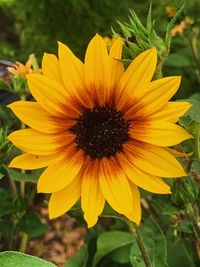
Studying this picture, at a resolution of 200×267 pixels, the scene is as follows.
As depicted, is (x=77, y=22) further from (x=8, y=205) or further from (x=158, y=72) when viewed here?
(x=158, y=72)

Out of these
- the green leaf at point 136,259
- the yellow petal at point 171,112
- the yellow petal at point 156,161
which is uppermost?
the yellow petal at point 171,112

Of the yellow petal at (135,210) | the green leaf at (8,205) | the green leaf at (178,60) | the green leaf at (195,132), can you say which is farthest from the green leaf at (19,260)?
the green leaf at (178,60)

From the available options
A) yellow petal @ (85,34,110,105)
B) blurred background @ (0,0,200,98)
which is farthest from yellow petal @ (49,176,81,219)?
blurred background @ (0,0,200,98)

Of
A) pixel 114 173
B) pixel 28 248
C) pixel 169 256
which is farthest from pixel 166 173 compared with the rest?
pixel 28 248

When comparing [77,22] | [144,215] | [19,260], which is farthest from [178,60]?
[19,260]

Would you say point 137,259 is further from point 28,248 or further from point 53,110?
point 28,248

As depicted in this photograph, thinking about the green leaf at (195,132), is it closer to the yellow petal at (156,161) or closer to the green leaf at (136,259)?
the yellow petal at (156,161)
